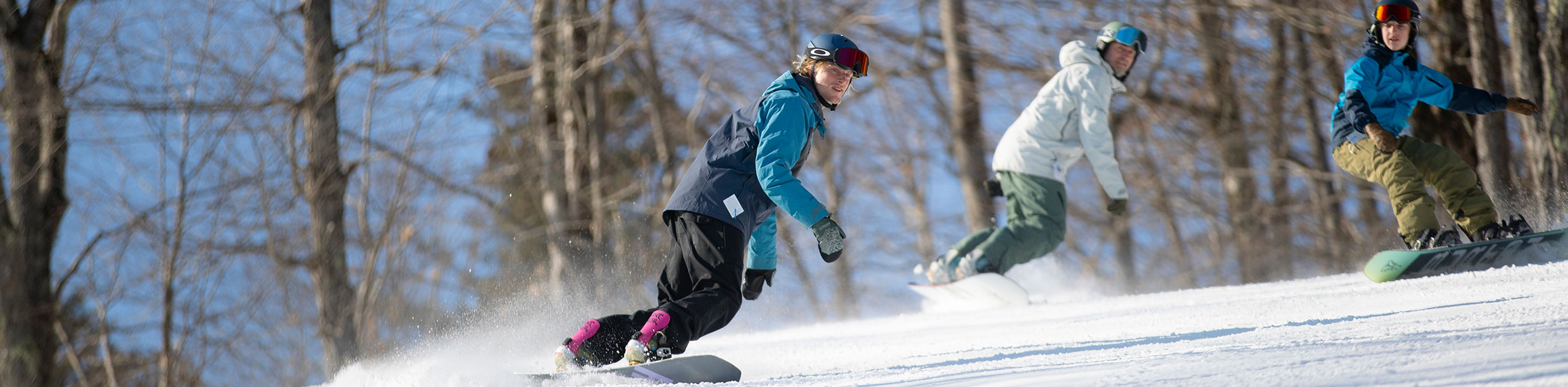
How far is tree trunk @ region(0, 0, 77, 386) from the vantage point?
7.89 meters

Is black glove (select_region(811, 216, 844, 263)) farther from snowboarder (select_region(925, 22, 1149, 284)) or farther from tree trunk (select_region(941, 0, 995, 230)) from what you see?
tree trunk (select_region(941, 0, 995, 230))

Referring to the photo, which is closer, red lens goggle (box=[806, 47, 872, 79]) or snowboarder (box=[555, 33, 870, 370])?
snowboarder (box=[555, 33, 870, 370])

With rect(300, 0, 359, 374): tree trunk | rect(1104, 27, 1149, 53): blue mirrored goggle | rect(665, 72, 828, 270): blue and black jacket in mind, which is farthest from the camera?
rect(300, 0, 359, 374): tree trunk

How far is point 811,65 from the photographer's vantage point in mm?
3146

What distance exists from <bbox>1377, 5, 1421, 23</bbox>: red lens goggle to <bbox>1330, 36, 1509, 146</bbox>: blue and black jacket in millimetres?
119

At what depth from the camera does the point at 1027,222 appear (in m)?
5.64

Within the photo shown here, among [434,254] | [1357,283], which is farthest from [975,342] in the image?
[434,254]

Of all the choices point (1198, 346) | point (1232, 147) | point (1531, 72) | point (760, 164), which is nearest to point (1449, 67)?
point (1531, 72)

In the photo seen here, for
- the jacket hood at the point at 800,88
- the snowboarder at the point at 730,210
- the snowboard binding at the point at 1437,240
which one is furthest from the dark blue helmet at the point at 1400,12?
the jacket hood at the point at 800,88

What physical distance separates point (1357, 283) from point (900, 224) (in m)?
18.8

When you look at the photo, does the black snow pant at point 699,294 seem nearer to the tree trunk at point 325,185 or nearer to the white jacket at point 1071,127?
the white jacket at point 1071,127

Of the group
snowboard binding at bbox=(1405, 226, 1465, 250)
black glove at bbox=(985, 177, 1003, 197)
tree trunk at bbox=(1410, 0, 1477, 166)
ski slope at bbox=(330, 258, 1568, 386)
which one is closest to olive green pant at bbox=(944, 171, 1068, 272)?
black glove at bbox=(985, 177, 1003, 197)

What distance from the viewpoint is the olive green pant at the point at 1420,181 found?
450cm

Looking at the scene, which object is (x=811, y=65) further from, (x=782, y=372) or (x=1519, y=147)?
(x=1519, y=147)
